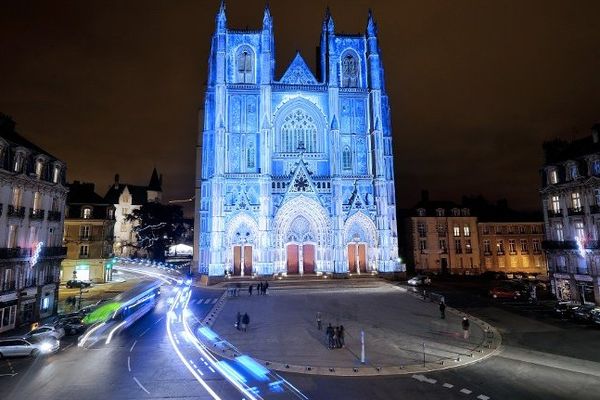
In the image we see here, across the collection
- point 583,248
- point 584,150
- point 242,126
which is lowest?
point 583,248

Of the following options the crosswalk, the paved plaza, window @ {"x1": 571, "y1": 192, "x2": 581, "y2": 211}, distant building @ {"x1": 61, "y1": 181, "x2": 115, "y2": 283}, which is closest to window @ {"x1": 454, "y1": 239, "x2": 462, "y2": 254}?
window @ {"x1": 571, "y1": 192, "x2": 581, "y2": 211}

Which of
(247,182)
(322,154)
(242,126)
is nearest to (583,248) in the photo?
(322,154)

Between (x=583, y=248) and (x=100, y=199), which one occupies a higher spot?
(x=100, y=199)

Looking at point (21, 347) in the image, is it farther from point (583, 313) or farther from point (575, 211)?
point (575, 211)

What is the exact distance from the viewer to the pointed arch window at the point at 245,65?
4559 cm

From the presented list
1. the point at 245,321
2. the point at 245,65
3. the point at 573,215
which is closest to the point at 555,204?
the point at 573,215

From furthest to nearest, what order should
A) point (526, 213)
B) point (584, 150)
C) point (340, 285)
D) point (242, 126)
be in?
point (526, 213), point (242, 126), point (340, 285), point (584, 150)

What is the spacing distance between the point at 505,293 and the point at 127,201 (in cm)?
8146

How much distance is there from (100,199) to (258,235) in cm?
2211

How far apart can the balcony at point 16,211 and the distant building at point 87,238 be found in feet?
68.1

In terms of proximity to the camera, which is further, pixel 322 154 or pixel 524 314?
pixel 322 154

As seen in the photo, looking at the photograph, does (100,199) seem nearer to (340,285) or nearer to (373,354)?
(340,285)

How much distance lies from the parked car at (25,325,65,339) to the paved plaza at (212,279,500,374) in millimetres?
8147

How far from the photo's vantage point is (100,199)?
44969 millimetres
